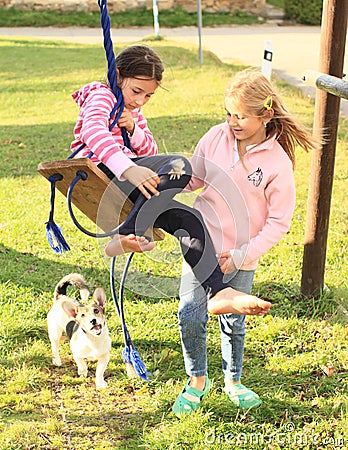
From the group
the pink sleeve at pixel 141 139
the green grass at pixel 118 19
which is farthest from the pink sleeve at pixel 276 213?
the green grass at pixel 118 19

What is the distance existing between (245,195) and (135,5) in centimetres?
1754

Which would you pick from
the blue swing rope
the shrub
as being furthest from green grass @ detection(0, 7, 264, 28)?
the blue swing rope

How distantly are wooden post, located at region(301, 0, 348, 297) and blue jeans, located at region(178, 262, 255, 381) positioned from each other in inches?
41.5

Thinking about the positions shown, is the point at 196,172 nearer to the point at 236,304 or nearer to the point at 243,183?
the point at 243,183

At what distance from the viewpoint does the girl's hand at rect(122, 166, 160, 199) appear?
249cm

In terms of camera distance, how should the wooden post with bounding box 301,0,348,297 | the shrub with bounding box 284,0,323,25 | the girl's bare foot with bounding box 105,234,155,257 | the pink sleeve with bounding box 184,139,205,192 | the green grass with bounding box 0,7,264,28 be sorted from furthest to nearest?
the shrub with bounding box 284,0,323,25 → the green grass with bounding box 0,7,264,28 → the wooden post with bounding box 301,0,348,297 → the pink sleeve with bounding box 184,139,205,192 → the girl's bare foot with bounding box 105,234,155,257

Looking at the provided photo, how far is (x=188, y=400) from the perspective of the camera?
9.80 feet

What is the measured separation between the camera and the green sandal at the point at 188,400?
2.96 m

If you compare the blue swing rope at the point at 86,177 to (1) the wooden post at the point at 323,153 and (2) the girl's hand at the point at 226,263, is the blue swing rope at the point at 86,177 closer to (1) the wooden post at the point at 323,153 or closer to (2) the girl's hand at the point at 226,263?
(2) the girl's hand at the point at 226,263

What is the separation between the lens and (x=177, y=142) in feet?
24.7

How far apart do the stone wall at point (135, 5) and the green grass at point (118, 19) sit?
0.14m

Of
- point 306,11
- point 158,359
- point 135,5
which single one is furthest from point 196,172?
point 135,5

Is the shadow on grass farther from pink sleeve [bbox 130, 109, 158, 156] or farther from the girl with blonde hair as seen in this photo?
pink sleeve [bbox 130, 109, 158, 156]

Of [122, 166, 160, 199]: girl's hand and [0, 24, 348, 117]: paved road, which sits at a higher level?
[122, 166, 160, 199]: girl's hand
